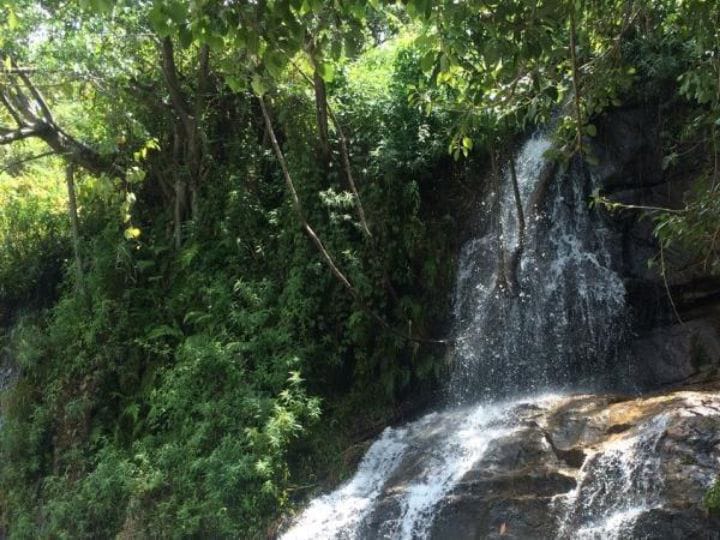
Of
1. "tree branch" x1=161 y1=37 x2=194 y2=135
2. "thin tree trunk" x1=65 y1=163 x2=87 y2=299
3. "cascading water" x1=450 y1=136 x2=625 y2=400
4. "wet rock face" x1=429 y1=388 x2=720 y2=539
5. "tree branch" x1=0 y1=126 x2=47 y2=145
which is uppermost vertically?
"tree branch" x1=161 y1=37 x2=194 y2=135

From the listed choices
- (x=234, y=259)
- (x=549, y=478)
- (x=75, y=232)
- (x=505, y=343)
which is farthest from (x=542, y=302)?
(x=75, y=232)

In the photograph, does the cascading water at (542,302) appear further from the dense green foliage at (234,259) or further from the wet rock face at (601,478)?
the wet rock face at (601,478)

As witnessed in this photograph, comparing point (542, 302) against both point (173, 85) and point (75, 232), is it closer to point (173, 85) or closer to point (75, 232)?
point (173, 85)

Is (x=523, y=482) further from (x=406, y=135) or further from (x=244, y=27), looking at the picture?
(x=406, y=135)

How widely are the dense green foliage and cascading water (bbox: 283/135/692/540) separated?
0.45 metres

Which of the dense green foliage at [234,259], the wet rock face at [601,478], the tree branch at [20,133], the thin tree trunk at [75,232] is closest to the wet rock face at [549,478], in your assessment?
the wet rock face at [601,478]

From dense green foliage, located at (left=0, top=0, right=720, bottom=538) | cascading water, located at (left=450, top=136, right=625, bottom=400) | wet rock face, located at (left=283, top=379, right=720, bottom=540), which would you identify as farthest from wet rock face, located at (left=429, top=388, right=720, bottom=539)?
cascading water, located at (left=450, top=136, right=625, bottom=400)

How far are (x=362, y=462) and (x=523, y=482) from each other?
237 centimetres

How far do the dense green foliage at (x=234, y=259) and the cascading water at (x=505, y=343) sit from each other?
45cm

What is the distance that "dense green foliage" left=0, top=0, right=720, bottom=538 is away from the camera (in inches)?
321

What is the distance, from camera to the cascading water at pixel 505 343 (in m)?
7.20

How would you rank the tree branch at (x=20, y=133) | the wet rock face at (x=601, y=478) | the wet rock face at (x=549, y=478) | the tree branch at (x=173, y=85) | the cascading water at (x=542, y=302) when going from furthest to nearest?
1. the tree branch at (x=173, y=85)
2. the tree branch at (x=20, y=133)
3. the cascading water at (x=542, y=302)
4. the wet rock face at (x=549, y=478)
5. the wet rock face at (x=601, y=478)

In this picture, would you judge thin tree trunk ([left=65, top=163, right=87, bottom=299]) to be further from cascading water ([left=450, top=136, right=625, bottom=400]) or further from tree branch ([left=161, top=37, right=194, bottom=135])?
cascading water ([left=450, top=136, right=625, bottom=400])

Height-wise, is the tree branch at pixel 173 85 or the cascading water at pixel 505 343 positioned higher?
the tree branch at pixel 173 85
